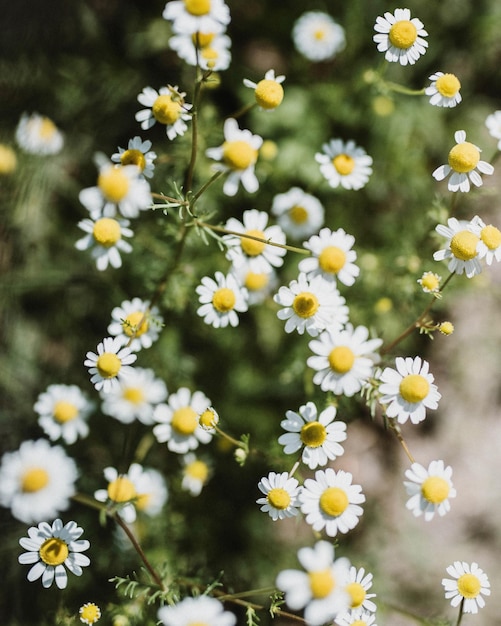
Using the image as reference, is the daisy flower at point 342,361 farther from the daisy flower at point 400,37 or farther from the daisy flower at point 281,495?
the daisy flower at point 400,37

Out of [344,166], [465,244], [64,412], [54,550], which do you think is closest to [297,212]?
[344,166]

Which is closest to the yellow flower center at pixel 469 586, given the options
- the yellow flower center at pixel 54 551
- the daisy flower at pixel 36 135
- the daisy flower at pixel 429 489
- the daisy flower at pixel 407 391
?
the daisy flower at pixel 429 489

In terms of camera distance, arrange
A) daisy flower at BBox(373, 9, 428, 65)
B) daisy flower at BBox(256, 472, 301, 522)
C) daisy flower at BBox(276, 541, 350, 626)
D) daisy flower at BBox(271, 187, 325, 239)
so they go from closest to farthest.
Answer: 1. daisy flower at BBox(276, 541, 350, 626)
2. daisy flower at BBox(256, 472, 301, 522)
3. daisy flower at BBox(373, 9, 428, 65)
4. daisy flower at BBox(271, 187, 325, 239)

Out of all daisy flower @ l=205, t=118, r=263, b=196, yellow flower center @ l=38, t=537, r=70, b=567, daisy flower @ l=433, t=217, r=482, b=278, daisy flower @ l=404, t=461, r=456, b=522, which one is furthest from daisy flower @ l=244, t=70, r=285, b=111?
yellow flower center @ l=38, t=537, r=70, b=567

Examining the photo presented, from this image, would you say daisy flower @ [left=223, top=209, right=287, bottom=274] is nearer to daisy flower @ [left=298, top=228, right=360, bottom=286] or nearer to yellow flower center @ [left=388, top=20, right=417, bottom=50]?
daisy flower @ [left=298, top=228, right=360, bottom=286]

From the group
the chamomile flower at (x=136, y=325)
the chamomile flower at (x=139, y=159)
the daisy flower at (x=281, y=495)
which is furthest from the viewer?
the chamomile flower at (x=136, y=325)

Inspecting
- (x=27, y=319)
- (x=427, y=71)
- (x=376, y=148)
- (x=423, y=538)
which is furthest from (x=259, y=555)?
(x=427, y=71)
